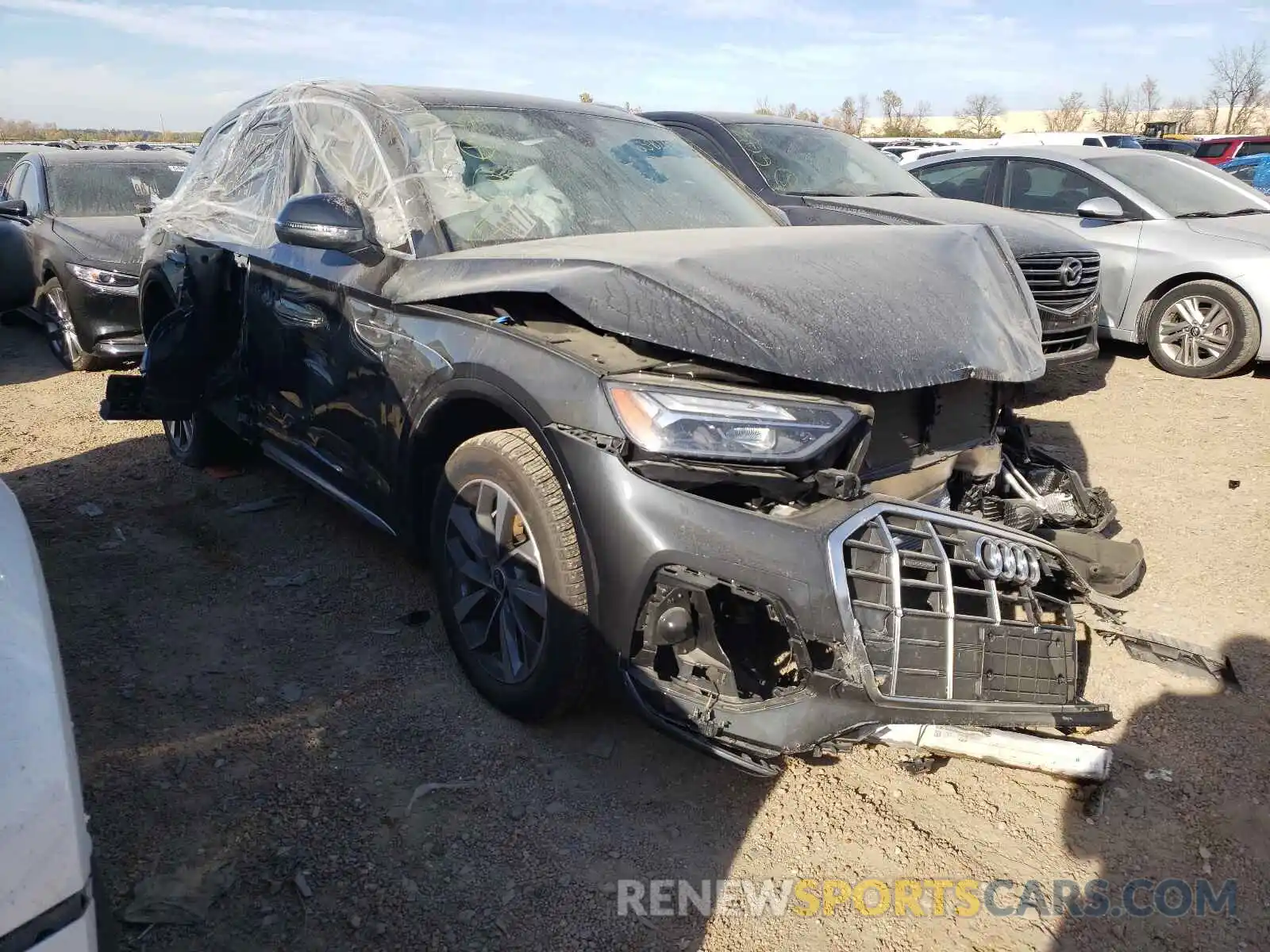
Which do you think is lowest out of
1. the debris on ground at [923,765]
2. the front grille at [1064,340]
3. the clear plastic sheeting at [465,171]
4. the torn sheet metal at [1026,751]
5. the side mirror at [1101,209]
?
the debris on ground at [923,765]

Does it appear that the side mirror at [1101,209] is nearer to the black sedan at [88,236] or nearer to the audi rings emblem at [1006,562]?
the audi rings emblem at [1006,562]

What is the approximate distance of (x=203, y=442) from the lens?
4961mm

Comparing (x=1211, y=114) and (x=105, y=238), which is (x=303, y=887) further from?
(x=1211, y=114)

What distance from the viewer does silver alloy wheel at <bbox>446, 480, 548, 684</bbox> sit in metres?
2.64

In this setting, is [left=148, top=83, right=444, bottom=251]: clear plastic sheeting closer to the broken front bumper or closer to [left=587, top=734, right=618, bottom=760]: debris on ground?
the broken front bumper

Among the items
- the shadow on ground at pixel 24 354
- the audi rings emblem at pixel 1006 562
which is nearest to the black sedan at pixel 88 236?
the shadow on ground at pixel 24 354

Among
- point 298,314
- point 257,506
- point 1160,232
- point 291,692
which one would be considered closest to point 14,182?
point 257,506

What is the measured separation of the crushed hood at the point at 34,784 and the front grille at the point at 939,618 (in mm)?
1472

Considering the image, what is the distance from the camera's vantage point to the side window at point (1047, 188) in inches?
→ 294

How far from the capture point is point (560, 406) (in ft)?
7.89

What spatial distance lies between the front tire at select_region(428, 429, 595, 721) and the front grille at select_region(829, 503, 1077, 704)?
75cm

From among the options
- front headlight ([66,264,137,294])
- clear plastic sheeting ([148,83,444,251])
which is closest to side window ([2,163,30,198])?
front headlight ([66,264,137,294])

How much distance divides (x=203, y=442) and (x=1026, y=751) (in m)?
4.34

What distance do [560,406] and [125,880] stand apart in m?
1.58
